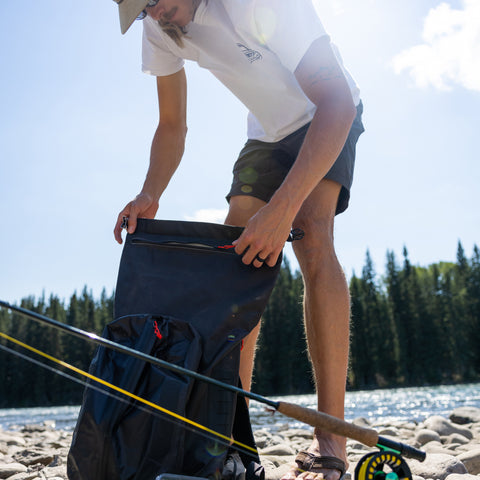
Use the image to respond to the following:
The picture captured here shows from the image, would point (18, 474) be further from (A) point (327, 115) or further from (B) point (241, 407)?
(A) point (327, 115)

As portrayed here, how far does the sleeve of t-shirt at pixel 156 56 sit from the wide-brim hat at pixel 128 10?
1.50ft

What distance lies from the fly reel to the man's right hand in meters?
1.27

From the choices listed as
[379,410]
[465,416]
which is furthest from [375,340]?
[465,416]

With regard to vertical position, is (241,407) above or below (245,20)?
below

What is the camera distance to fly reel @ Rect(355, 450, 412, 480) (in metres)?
1.45

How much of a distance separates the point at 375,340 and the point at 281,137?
53302 mm

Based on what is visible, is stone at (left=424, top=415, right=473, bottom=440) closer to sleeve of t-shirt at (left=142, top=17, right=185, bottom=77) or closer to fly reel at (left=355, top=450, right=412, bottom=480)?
fly reel at (left=355, top=450, right=412, bottom=480)

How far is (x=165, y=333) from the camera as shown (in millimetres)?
1750

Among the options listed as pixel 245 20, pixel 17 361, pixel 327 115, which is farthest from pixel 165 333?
pixel 17 361

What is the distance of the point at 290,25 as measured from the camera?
196cm

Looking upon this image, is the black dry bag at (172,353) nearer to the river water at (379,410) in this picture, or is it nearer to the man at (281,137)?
the man at (281,137)

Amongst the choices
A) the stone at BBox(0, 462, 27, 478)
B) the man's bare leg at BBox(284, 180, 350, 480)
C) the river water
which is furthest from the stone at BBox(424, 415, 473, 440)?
the stone at BBox(0, 462, 27, 478)

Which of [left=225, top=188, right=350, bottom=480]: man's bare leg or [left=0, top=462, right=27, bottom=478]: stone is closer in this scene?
[left=225, top=188, right=350, bottom=480]: man's bare leg

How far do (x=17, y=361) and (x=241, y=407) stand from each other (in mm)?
66554
